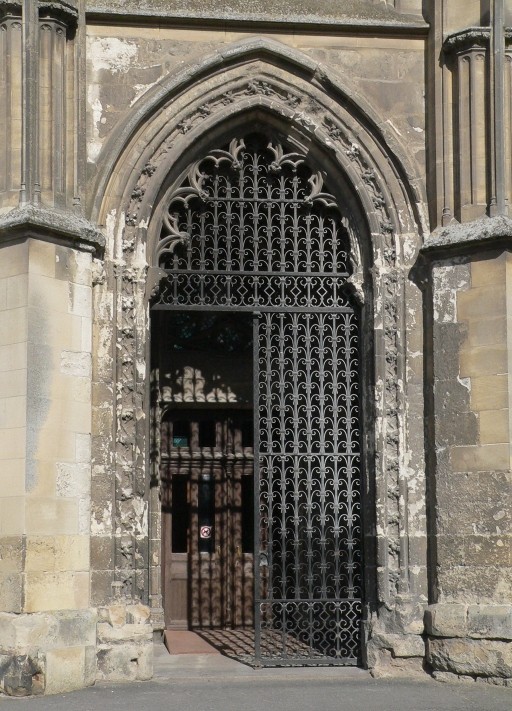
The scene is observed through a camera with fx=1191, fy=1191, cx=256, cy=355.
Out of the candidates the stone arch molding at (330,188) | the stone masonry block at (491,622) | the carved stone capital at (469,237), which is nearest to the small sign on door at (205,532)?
the stone arch molding at (330,188)

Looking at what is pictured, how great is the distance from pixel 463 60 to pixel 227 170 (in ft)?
8.15

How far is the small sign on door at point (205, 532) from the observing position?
14.3 meters

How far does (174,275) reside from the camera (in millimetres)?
11430

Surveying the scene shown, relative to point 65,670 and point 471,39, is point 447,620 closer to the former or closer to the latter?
point 65,670

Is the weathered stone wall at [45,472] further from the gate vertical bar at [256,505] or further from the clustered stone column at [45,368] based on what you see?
the gate vertical bar at [256,505]

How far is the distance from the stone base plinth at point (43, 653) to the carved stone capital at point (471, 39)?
6.20 meters

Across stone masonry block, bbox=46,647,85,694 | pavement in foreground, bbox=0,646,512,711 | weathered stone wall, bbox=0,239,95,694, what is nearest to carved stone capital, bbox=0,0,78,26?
weathered stone wall, bbox=0,239,95,694

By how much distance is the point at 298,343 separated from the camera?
12.0 m

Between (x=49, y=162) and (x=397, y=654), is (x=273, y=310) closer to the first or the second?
(x=49, y=162)

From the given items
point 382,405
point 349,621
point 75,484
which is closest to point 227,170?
point 382,405

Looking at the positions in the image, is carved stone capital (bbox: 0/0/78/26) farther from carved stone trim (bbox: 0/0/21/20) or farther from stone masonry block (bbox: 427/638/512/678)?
stone masonry block (bbox: 427/638/512/678)

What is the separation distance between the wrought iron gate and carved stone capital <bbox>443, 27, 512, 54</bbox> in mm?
1763

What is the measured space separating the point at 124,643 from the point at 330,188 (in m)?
4.72

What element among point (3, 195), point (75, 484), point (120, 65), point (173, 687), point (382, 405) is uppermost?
point (120, 65)
